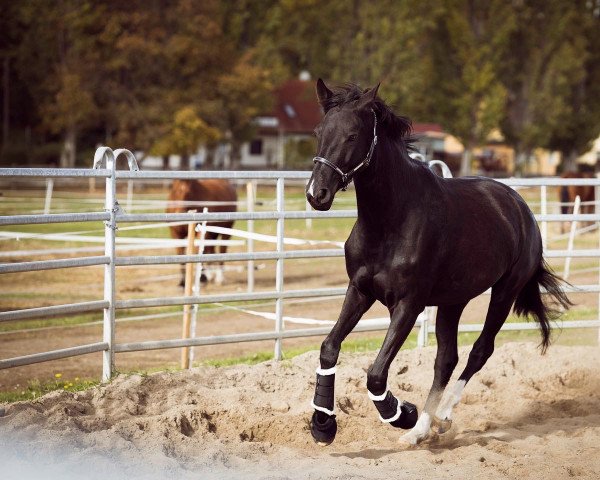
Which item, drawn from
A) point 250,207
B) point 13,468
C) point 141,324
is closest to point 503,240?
point 13,468

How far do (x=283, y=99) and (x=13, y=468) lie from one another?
57648 mm

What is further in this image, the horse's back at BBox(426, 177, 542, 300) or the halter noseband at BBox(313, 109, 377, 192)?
the horse's back at BBox(426, 177, 542, 300)

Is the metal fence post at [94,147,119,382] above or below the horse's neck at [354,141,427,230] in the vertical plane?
below

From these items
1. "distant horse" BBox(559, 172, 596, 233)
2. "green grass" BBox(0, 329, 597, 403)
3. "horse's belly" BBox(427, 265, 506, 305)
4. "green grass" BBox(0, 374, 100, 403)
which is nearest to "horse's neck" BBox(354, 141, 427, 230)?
"horse's belly" BBox(427, 265, 506, 305)

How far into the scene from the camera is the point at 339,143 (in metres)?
4.97

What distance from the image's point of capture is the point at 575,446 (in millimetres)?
5723

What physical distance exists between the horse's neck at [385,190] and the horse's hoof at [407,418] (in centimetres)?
115

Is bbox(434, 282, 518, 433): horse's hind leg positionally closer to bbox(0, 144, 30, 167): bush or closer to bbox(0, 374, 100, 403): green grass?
bbox(0, 374, 100, 403): green grass

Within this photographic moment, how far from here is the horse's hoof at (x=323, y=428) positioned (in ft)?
17.6

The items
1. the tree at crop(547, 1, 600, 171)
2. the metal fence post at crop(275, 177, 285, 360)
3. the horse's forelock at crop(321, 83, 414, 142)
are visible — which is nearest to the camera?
the horse's forelock at crop(321, 83, 414, 142)

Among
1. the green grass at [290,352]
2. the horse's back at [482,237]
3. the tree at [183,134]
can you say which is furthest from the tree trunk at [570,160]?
the horse's back at [482,237]

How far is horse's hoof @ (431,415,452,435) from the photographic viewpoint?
6.11m

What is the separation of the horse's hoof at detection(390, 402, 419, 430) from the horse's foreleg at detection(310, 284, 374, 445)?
17.2 inches

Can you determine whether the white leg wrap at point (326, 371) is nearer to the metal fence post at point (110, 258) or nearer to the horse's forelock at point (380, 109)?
the horse's forelock at point (380, 109)
